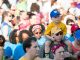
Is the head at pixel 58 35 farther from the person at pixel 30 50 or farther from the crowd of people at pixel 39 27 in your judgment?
the person at pixel 30 50

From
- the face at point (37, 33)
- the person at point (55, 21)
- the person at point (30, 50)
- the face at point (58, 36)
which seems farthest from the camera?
the face at point (37, 33)

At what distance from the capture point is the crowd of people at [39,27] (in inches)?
134

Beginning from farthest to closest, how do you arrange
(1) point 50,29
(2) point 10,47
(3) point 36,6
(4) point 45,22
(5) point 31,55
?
(3) point 36,6, (4) point 45,22, (2) point 10,47, (1) point 50,29, (5) point 31,55

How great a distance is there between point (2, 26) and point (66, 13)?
111cm

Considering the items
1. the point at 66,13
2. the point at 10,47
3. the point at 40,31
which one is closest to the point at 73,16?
A: the point at 66,13

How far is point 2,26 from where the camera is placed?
5.21m

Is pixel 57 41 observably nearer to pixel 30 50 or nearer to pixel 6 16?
pixel 30 50

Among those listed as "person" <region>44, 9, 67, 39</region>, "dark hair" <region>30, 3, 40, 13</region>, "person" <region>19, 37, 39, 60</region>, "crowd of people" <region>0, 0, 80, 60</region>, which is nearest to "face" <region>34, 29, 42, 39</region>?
"crowd of people" <region>0, 0, 80, 60</region>

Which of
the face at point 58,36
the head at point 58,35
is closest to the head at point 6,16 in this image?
the head at point 58,35

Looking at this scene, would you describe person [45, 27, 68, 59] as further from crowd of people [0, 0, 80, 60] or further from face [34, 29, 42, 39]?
face [34, 29, 42, 39]

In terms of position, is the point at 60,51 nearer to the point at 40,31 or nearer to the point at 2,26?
the point at 40,31

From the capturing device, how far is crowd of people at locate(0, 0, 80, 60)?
3410 mm

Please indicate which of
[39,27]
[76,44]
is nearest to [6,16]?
[39,27]

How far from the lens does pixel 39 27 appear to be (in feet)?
13.6
